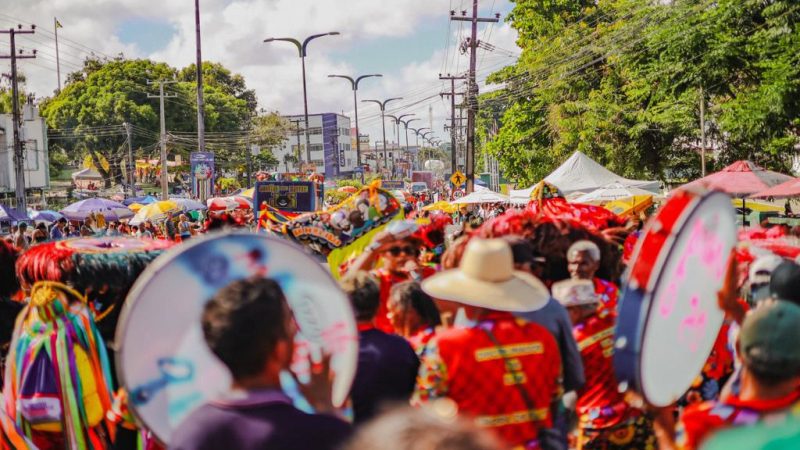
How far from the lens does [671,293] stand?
2.68 metres

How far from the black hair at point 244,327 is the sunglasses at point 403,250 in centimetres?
326

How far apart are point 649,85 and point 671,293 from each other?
76.4 feet

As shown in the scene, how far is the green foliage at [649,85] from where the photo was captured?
17734mm

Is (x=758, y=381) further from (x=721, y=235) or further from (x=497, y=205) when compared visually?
(x=497, y=205)

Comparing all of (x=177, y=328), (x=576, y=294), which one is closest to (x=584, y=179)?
(x=576, y=294)

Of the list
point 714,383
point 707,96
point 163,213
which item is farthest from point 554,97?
point 714,383

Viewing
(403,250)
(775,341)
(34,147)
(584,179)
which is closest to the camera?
(775,341)

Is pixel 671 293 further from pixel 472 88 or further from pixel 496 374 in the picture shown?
pixel 472 88

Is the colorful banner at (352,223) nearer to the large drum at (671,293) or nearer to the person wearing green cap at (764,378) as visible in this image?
the large drum at (671,293)

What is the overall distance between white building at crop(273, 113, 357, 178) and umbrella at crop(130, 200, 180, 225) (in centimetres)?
4103

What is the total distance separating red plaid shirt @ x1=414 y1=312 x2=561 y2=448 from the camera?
2.96 meters

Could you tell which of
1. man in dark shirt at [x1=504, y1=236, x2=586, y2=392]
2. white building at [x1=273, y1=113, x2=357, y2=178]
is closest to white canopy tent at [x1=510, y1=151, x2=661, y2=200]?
man in dark shirt at [x1=504, y1=236, x2=586, y2=392]

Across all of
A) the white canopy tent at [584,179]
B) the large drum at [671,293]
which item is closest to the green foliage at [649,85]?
the white canopy tent at [584,179]

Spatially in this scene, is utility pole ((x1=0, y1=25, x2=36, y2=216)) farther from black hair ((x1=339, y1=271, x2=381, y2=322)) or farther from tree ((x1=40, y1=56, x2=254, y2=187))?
black hair ((x1=339, y1=271, x2=381, y2=322))
